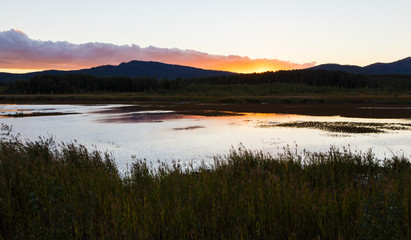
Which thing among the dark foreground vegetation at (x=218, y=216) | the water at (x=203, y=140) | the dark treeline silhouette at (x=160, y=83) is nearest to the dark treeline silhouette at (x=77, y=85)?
the dark treeline silhouette at (x=160, y=83)

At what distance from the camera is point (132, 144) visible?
1891cm

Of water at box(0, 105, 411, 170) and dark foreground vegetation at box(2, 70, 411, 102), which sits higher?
dark foreground vegetation at box(2, 70, 411, 102)

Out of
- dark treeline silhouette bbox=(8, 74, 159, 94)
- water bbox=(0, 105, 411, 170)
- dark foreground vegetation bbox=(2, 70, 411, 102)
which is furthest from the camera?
dark treeline silhouette bbox=(8, 74, 159, 94)

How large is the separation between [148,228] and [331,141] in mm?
16641

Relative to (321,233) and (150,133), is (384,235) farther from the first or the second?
(150,133)

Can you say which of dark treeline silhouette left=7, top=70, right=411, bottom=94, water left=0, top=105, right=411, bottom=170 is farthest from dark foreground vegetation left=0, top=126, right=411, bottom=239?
dark treeline silhouette left=7, top=70, right=411, bottom=94

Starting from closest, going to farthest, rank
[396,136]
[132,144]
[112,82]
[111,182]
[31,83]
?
[111,182]
[132,144]
[396,136]
[31,83]
[112,82]

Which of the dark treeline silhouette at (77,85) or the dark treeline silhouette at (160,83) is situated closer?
the dark treeline silhouette at (160,83)

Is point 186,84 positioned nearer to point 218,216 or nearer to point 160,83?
point 160,83

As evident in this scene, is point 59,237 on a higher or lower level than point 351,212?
lower

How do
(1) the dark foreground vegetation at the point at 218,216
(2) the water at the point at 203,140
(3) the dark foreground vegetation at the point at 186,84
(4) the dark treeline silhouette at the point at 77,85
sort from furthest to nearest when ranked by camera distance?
(4) the dark treeline silhouette at the point at 77,85 < (3) the dark foreground vegetation at the point at 186,84 < (2) the water at the point at 203,140 < (1) the dark foreground vegetation at the point at 218,216

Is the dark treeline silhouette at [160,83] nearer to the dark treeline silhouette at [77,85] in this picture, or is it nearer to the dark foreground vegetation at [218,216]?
the dark treeline silhouette at [77,85]

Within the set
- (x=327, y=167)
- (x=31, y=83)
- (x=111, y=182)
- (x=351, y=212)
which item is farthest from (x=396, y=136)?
(x=31, y=83)

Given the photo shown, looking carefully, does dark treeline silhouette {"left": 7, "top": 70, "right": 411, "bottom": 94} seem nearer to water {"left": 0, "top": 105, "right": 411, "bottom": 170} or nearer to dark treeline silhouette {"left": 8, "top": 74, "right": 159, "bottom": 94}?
dark treeline silhouette {"left": 8, "top": 74, "right": 159, "bottom": 94}
